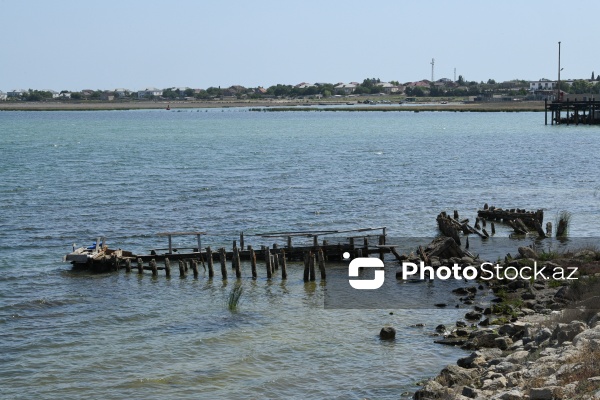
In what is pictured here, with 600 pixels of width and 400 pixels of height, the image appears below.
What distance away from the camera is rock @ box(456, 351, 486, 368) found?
70.5 ft

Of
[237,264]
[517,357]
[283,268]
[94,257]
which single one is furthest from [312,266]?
[517,357]

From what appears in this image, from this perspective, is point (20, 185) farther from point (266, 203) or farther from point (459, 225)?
point (459, 225)

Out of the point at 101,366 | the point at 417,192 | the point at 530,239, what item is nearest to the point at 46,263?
the point at 101,366

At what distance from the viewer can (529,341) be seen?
2205 cm

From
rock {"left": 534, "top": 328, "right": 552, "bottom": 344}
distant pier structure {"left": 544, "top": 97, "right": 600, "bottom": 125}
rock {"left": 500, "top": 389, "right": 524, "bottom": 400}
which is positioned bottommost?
rock {"left": 534, "top": 328, "right": 552, "bottom": 344}

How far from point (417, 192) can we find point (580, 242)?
2315 centimetres

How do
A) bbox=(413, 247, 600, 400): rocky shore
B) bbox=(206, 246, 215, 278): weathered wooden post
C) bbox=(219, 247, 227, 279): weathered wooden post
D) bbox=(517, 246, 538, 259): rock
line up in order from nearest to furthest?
1. bbox=(413, 247, 600, 400): rocky shore
2. bbox=(517, 246, 538, 259): rock
3. bbox=(219, 247, 227, 279): weathered wooden post
4. bbox=(206, 246, 215, 278): weathered wooden post

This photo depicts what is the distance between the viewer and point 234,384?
22828mm

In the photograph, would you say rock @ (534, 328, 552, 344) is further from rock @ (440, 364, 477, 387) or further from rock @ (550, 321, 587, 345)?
rock @ (440, 364, 477, 387)

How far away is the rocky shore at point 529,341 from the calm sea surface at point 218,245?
1321 millimetres

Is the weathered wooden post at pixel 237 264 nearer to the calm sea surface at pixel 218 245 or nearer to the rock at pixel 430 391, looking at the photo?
the calm sea surface at pixel 218 245

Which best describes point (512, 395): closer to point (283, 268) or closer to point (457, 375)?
point (457, 375)

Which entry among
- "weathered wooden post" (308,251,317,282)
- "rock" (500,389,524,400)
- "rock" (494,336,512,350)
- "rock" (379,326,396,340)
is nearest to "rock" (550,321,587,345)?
"rock" (494,336,512,350)

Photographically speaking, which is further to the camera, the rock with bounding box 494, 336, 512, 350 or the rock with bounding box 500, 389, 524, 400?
the rock with bounding box 494, 336, 512, 350
